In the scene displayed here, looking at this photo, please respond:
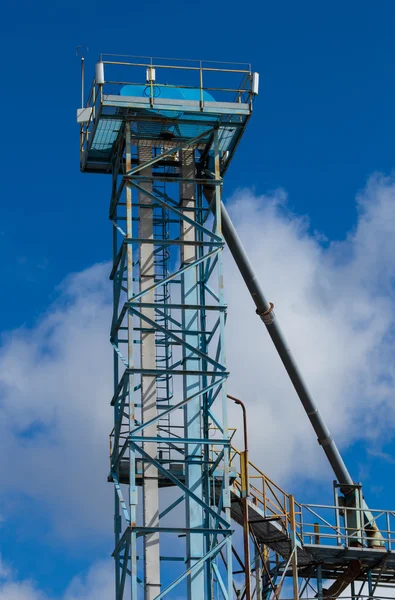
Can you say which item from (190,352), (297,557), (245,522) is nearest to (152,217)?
(190,352)

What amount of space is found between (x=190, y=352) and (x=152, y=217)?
4.47m

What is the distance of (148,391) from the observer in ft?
139

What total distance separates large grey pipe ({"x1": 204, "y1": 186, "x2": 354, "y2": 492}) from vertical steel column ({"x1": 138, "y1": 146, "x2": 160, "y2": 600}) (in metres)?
4.52

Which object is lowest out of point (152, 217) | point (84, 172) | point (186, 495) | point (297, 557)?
point (186, 495)

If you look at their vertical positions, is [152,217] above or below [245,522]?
above

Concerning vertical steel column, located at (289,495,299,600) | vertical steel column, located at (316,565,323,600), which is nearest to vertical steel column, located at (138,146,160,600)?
vertical steel column, located at (289,495,299,600)

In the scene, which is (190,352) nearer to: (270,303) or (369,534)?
(270,303)

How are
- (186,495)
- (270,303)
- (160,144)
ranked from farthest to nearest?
(270,303) < (160,144) < (186,495)

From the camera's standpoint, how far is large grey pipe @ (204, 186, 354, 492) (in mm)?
50312

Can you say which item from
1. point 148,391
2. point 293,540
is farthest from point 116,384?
point 293,540

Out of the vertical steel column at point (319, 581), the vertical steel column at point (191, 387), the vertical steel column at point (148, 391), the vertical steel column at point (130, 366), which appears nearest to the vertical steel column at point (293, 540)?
the vertical steel column at point (319, 581)

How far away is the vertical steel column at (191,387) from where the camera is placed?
41281 millimetres

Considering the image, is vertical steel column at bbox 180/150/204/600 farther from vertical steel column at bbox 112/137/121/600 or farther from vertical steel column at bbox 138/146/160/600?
vertical steel column at bbox 112/137/121/600

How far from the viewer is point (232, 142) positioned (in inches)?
1793
